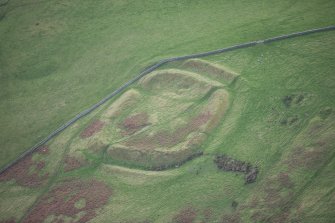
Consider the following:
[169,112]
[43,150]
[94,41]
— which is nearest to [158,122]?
[169,112]

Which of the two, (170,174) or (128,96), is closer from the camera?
(170,174)

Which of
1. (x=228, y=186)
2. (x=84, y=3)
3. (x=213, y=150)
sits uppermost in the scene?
(x=84, y=3)

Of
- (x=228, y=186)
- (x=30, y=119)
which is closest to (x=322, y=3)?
(x=228, y=186)

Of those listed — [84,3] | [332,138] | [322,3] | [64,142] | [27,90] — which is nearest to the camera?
[332,138]

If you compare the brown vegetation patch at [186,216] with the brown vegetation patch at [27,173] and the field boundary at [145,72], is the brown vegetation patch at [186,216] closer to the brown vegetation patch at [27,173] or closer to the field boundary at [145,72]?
the brown vegetation patch at [27,173]

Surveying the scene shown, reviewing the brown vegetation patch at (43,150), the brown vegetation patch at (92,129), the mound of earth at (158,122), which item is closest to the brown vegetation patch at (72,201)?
the mound of earth at (158,122)

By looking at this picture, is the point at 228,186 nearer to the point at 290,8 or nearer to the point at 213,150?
the point at 213,150
